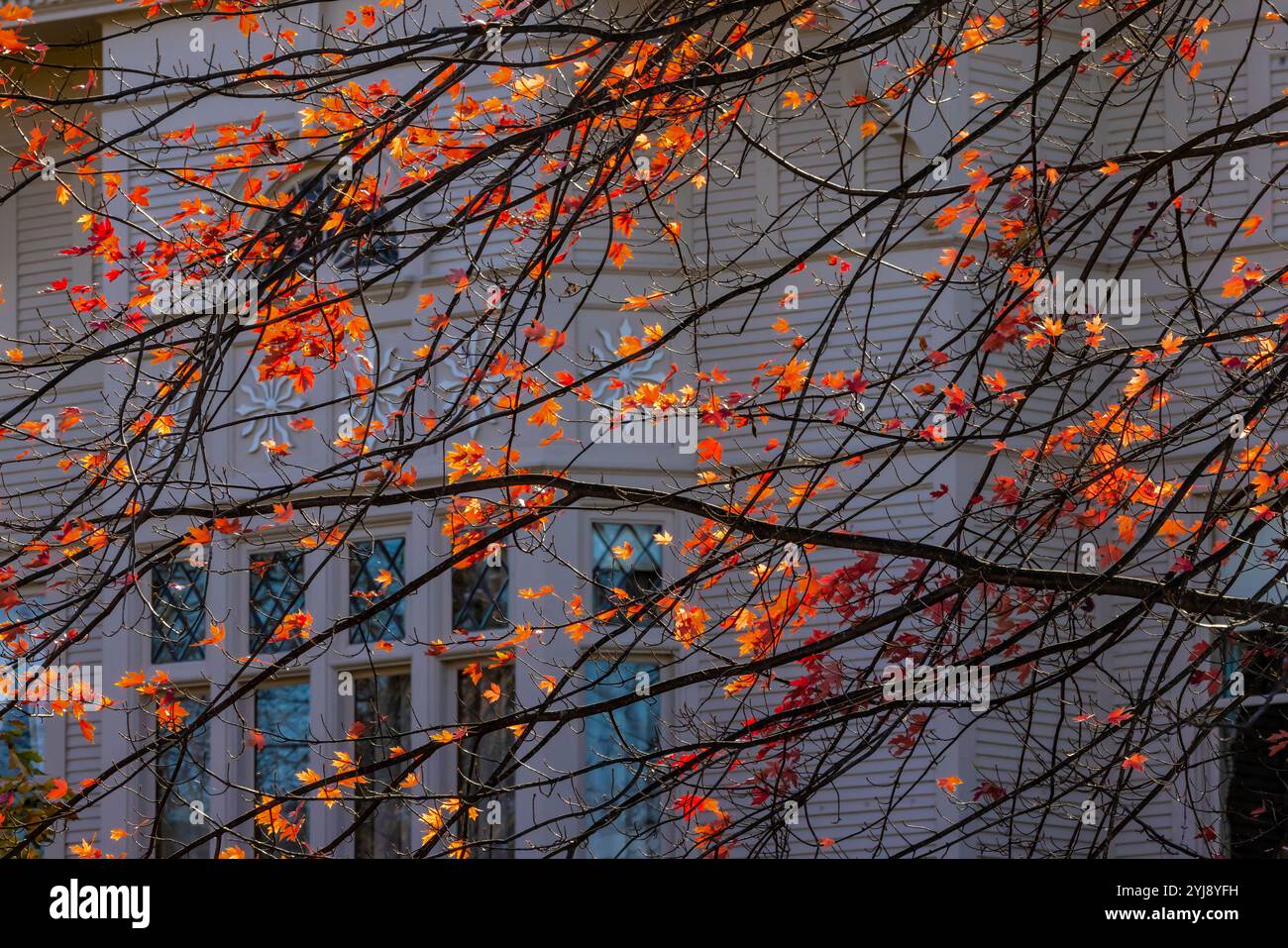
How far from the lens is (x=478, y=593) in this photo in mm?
11531

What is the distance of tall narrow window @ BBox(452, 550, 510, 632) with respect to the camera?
1145 centimetres

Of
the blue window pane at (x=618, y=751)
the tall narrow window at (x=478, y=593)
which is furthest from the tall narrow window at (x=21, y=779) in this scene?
the blue window pane at (x=618, y=751)

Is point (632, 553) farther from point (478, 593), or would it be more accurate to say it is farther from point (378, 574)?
point (378, 574)

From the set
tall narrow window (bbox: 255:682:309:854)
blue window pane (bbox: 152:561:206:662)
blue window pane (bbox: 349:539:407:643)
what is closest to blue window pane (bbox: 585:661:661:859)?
blue window pane (bbox: 349:539:407:643)

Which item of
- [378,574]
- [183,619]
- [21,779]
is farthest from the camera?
[183,619]

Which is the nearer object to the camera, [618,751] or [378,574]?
[618,751]

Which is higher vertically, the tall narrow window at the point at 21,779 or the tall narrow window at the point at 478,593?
the tall narrow window at the point at 478,593

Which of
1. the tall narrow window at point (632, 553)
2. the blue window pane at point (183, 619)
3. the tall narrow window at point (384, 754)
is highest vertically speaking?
the tall narrow window at point (632, 553)

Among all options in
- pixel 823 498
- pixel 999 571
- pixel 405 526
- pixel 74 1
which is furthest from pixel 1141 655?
pixel 74 1

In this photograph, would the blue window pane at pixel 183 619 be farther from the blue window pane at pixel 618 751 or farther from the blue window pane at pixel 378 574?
the blue window pane at pixel 618 751

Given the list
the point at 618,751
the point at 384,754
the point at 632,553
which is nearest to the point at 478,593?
the point at 632,553

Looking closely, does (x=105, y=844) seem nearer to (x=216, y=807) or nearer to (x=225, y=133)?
(x=216, y=807)

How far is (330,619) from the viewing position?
11.2 m

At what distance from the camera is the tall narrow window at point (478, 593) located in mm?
11445
